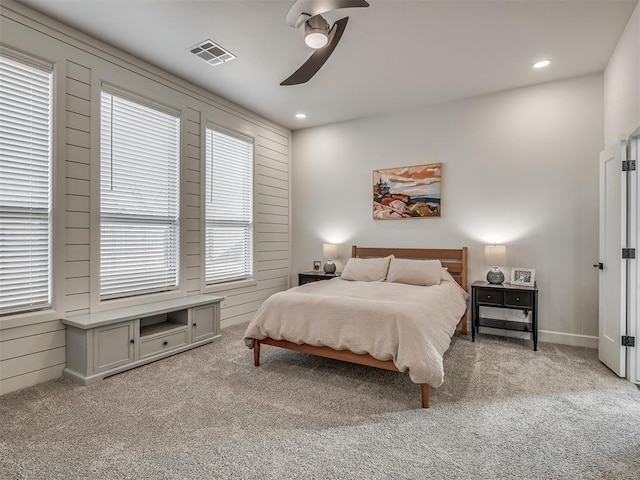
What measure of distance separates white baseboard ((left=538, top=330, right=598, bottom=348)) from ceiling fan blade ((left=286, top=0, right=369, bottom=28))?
410 cm

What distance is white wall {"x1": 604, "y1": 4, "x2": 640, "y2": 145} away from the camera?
2.79 m

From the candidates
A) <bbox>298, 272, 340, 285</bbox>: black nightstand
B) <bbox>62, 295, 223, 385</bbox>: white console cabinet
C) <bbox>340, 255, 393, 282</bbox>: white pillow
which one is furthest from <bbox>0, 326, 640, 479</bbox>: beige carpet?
<bbox>298, 272, 340, 285</bbox>: black nightstand

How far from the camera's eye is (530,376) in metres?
3.06

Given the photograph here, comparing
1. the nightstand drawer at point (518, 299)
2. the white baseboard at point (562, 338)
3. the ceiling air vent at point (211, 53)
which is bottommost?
the white baseboard at point (562, 338)

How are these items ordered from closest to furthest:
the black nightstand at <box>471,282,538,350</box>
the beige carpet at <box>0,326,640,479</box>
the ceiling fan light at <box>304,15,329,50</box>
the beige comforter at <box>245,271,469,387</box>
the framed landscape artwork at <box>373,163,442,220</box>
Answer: the beige carpet at <box>0,326,640,479</box>
the ceiling fan light at <box>304,15,329,50</box>
the beige comforter at <box>245,271,469,387</box>
the black nightstand at <box>471,282,538,350</box>
the framed landscape artwork at <box>373,163,442,220</box>

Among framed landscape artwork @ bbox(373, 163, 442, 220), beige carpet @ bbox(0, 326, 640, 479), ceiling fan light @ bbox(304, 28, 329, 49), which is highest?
ceiling fan light @ bbox(304, 28, 329, 49)

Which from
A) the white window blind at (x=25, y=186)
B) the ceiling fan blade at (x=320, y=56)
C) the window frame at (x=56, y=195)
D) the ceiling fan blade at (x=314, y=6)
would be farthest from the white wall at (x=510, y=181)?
the white window blind at (x=25, y=186)

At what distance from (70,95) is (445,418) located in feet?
13.4

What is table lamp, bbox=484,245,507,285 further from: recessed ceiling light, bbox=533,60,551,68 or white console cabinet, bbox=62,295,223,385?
white console cabinet, bbox=62,295,223,385

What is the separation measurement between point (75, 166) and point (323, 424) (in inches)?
120

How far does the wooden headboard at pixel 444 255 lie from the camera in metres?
4.46

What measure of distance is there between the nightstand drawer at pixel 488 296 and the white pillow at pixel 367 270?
1.13 meters

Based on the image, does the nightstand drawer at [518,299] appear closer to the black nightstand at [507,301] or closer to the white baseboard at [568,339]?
the black nightstand at [507,301]

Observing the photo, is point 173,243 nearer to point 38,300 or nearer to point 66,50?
point 38,300
